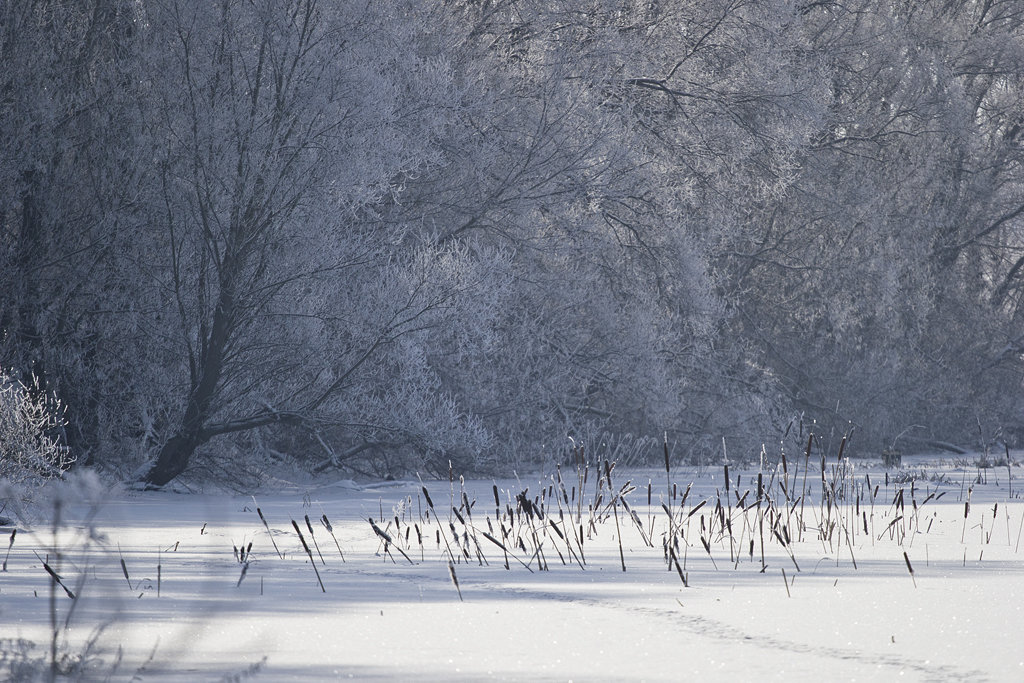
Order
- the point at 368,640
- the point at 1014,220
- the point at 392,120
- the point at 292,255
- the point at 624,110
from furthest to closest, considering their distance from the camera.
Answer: the point at 1014,220
the point at 624,110
the point at 392,120
the point at 292,255
the point at 368,640

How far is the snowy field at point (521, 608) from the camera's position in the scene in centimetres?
332

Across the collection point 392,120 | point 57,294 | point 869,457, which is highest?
point 392,120

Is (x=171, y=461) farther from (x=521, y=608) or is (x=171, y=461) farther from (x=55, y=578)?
(x=55, y=578)

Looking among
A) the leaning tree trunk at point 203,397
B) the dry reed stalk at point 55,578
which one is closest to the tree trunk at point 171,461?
the leaning tree trunk at point 203,397

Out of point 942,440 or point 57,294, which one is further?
point 942,440

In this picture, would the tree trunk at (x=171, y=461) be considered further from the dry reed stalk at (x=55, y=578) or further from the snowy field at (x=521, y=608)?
the dry reed stalk at (x=55, y=578)

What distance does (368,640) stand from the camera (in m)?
3.72

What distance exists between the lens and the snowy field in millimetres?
3324

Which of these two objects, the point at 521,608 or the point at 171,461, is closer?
the point at 521,608

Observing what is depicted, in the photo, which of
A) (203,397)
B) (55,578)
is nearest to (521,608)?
(55,578)

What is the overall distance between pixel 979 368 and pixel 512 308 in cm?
969

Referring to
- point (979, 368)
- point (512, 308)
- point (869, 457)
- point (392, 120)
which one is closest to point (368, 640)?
point (392, 120)

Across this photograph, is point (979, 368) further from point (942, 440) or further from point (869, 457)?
point (869, 457)

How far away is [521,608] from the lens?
4.39 meters
